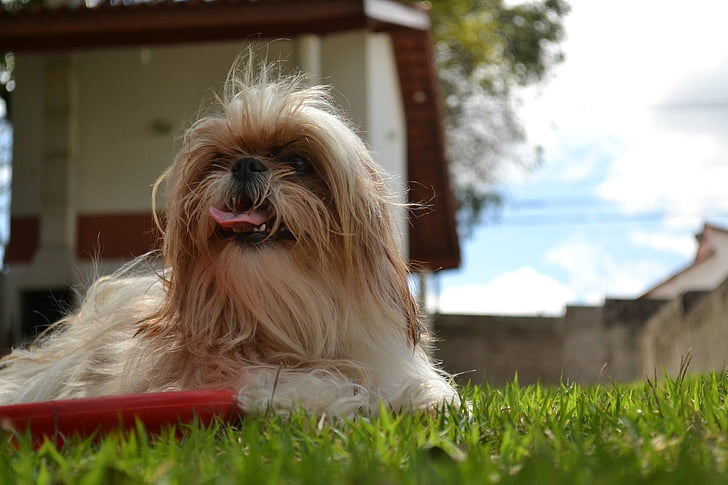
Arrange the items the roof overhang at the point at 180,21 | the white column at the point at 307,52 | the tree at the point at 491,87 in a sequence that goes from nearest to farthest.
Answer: the roof overhang at the point at 180,21, the white column at the point at 307,52, the tree at the point at 491,87

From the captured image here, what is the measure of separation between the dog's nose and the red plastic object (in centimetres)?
89

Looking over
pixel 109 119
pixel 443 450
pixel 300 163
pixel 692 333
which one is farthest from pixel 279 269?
pixel 109 119

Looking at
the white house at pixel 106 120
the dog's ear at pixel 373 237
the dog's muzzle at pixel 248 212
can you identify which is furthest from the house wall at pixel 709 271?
the dog's muzzle at pixel 248 212

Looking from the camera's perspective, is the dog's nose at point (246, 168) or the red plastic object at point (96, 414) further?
the dog's nose at point (246, 168)

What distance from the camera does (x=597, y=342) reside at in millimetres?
15461

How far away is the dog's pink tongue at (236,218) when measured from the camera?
317 cm

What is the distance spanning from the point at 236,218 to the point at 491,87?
21.3 meters

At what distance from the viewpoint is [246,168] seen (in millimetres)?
3229

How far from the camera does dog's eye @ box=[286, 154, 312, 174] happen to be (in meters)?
3.33

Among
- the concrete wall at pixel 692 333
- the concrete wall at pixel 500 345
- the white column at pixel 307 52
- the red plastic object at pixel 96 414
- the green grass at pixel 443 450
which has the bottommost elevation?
the concrete wall at pixel 500 345

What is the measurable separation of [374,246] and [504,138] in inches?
850

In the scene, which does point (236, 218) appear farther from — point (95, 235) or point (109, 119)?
point (109, 119)

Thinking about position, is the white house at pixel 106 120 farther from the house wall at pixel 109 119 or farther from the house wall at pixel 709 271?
the house wall at pixel 709 271

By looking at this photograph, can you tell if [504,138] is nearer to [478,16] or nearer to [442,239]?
[478,16]
